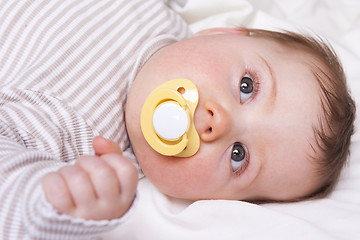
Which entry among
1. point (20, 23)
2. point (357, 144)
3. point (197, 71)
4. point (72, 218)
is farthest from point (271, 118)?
point (20, 23)

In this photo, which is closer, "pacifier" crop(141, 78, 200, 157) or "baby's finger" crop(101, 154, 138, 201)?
"baby's finger" crop(101, 154, 138, 201)

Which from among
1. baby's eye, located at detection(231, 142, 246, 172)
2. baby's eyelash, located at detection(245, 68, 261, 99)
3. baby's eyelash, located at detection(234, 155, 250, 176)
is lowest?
baby's eyelash, located at detection(234, 155, 250, 176)

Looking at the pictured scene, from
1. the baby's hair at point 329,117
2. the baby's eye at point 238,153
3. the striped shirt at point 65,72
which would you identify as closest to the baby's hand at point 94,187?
the striped shirt at point 65,72

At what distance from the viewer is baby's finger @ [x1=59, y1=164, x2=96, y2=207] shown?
0.64 metres

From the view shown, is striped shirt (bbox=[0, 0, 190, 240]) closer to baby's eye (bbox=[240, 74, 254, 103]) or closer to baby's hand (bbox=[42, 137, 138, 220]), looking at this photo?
baby's hand (bbox=[42, 137, 138, 220])

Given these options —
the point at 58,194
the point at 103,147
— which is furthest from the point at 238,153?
the point at 58,194

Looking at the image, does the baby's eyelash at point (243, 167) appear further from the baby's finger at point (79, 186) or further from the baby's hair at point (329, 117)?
the baby's finger at point (79, 186)

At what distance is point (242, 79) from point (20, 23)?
22.7 inches

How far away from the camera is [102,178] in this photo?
2.15ft

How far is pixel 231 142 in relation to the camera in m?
0.99

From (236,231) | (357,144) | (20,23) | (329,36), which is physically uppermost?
(329,36)

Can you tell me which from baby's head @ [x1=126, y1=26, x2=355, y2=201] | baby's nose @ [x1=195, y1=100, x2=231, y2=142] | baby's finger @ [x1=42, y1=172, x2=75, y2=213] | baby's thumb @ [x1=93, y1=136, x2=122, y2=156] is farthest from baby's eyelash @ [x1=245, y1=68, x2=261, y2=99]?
baby's finger @ [x1=42, y1=172, x2=75, y2=213]

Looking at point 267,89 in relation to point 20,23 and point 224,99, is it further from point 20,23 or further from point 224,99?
point 20,23

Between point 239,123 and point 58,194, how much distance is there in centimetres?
48
